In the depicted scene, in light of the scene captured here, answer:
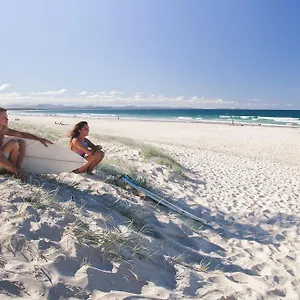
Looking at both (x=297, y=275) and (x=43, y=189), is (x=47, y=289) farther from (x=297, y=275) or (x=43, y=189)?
(x=297, y=275)

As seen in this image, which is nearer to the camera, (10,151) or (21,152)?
(10,151)

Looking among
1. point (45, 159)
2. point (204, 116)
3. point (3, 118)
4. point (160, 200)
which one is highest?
point (204, 116)

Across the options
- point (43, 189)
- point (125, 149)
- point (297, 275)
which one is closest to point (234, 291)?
point (297, 275)

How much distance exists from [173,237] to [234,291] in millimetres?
1191

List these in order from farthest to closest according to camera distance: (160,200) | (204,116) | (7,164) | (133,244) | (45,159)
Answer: (204,116), (160,200), (45,159), (7,164), (133,244)

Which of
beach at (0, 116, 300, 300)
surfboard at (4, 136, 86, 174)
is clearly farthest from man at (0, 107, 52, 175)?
surfboard at (4, 136, 86, 174)

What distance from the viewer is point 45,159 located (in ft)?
15.4

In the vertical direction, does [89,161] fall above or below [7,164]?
below

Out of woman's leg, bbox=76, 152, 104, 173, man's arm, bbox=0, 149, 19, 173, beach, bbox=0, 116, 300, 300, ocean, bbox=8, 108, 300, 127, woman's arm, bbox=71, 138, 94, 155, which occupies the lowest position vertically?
beach, bbox=0, 116, 300, 300

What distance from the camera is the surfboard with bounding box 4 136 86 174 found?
4629mm

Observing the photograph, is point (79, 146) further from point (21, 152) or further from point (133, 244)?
point (133, 244)

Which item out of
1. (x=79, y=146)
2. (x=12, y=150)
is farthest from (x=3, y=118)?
(x=79, y=146)

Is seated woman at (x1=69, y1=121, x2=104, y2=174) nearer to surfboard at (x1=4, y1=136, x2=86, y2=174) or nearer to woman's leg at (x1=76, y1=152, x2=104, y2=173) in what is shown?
woman's leg at (x1=76, y1=152, x2=104, y2=173)

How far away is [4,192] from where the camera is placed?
354cm
